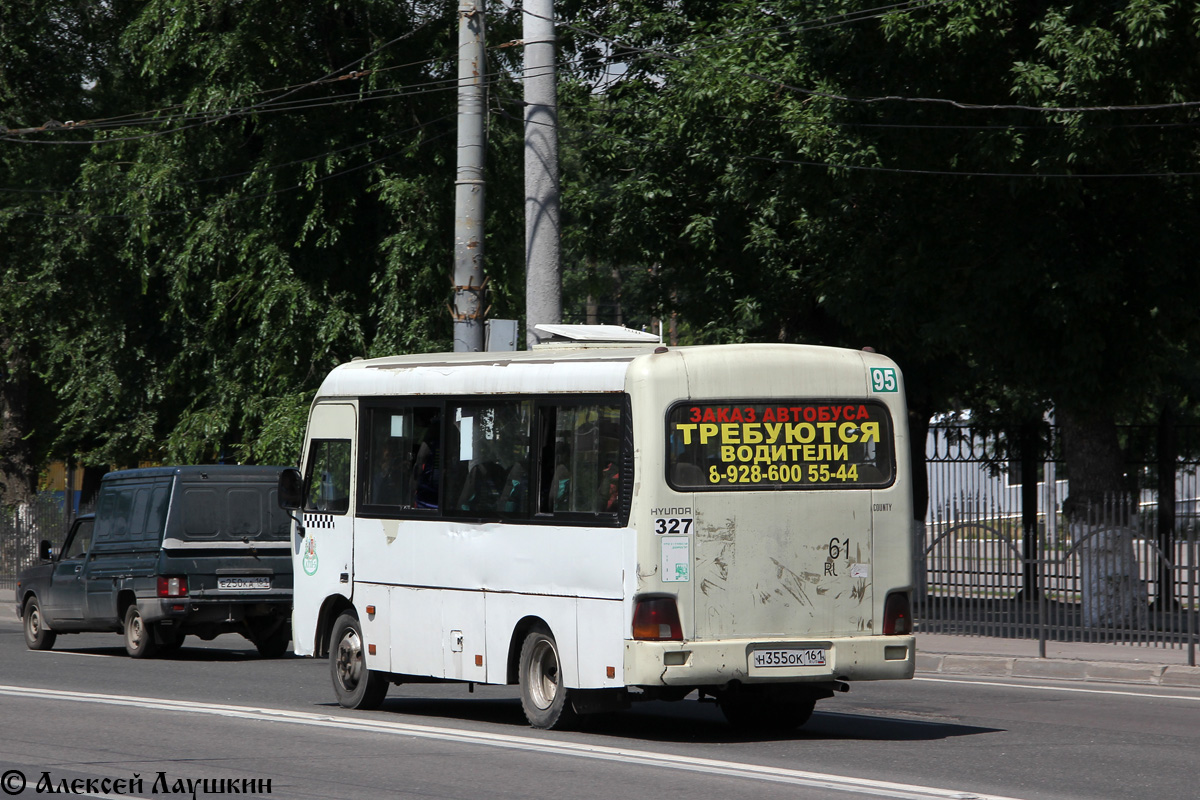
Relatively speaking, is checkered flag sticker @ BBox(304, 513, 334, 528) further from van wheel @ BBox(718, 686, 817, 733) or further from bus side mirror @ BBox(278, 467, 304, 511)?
van wheel @ BBox(718, 686, 817, 733)

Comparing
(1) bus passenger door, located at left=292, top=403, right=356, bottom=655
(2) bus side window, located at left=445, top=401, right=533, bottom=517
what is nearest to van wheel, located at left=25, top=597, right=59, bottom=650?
(1) bus passenger door, located at left=292, top=403, right=356, bottom=655

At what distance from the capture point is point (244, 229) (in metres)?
25.4

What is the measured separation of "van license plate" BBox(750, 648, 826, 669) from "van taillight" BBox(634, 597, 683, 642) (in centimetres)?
54

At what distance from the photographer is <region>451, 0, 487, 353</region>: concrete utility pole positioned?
17.5 meters

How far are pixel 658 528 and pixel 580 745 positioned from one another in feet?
4.65

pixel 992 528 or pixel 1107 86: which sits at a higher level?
pixel 1107 86

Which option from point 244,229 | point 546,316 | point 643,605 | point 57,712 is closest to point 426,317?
point 244,229

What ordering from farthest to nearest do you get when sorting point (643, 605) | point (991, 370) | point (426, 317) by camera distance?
1. point (426, 317)
2. point (991, 370)
3. point (643, 605)

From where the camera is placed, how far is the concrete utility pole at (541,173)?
17859mm

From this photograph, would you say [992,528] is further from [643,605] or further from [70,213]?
[70,213]

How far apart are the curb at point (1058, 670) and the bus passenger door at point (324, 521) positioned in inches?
256

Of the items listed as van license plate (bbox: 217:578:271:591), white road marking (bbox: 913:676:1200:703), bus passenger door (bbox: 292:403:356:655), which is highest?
bus passenger door (bbox: 292:403:356:655)

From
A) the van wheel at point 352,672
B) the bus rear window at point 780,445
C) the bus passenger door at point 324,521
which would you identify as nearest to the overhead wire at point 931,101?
the bus rear window at point 780,445

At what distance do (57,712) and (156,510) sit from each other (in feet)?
18.9
